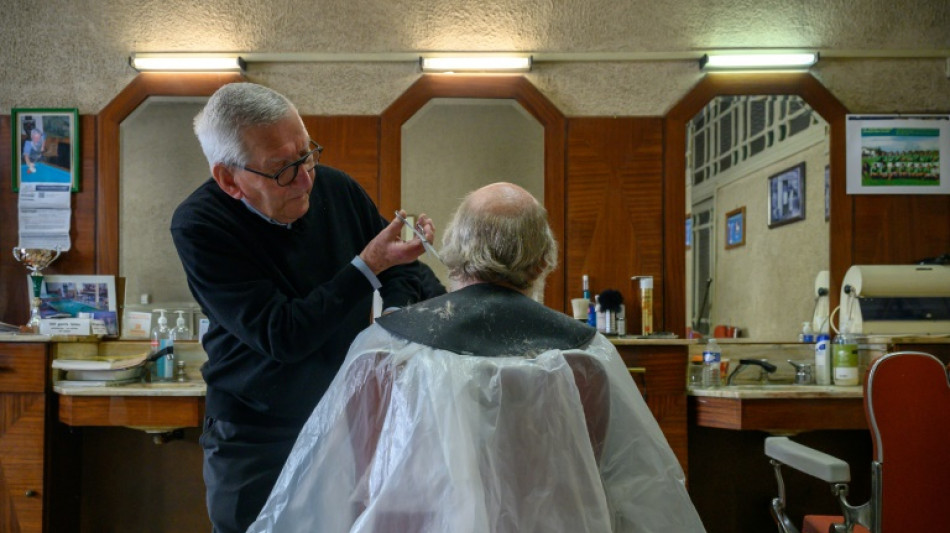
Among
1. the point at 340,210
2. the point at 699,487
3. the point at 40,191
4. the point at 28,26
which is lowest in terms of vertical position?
the point at 699,487

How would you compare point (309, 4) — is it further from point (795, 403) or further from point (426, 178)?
point (795, 403)

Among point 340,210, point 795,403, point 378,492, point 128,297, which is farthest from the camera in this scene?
point 128,297

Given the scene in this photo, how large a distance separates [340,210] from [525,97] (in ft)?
6.14

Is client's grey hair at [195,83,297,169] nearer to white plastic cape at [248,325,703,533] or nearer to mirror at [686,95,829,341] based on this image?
white plastic cape at [248,325,703,533]

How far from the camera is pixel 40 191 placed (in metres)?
3.27

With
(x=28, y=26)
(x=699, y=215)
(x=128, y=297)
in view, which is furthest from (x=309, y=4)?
(x=699, y=215)

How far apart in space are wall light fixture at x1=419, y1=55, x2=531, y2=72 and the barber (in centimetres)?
188

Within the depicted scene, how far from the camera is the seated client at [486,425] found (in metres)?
1.09

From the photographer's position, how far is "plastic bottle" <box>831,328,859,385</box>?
9.57 ft

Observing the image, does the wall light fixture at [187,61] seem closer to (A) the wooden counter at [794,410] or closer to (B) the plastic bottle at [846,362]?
(A) the wooden counter at [794,410]

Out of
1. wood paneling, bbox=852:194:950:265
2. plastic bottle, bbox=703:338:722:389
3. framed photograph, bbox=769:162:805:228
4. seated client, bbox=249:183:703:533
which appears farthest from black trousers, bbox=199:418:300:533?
wood paneling, bbox=852:194:950:265

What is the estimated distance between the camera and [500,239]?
122 cm

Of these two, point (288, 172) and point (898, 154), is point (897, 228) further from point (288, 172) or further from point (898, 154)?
point (288, 172)

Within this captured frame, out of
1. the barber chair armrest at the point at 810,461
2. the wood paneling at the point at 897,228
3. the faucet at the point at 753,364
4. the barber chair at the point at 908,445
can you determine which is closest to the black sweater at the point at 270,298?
the barber chair armrest at the point at 810,461
